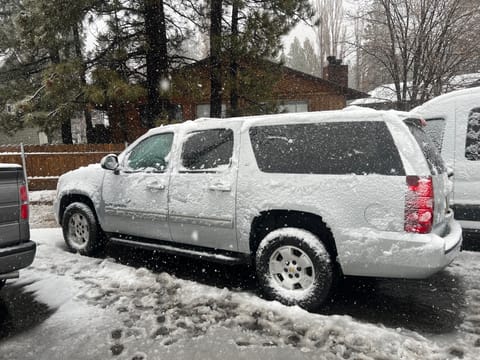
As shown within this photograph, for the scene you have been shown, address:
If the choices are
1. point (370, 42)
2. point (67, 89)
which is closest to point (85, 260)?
point (67, 89)

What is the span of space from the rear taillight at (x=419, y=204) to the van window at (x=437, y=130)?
2.16 metres

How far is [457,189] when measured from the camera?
5.07 metres

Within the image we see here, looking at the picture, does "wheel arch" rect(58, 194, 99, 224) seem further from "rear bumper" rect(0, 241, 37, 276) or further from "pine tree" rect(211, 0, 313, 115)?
"pine tree" rect(211, 0, 313, 115)

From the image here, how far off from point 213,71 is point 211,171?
7.77 m

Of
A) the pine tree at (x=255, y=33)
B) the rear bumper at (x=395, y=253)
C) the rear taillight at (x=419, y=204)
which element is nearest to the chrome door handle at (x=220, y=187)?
the rear bumper at (x=395, y=253)

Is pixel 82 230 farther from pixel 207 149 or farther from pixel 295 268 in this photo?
pixel 295 268

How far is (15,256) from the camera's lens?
3699mm

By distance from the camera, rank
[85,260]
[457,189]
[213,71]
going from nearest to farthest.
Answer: [457,189] < [85,260] < [213,71]

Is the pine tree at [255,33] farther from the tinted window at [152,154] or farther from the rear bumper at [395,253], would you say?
the rear bumper at [395,253]

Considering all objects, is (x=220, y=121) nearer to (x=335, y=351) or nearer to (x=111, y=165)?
(x=111, y=165)

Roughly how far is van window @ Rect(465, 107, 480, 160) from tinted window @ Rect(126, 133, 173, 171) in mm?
3728

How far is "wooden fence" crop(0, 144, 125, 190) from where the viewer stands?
13.4m

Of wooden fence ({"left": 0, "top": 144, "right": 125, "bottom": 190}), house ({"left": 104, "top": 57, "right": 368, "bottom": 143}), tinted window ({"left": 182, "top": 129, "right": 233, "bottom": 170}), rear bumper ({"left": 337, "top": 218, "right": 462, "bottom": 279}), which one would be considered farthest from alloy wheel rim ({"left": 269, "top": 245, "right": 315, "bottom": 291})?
wooden fence ({"left": 0, "top": 144, "right": 125, "bottom": 190})

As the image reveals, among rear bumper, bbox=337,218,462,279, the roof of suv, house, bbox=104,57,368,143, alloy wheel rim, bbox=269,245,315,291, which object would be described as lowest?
alloy wheel rim, bbox=269,245,315,291
